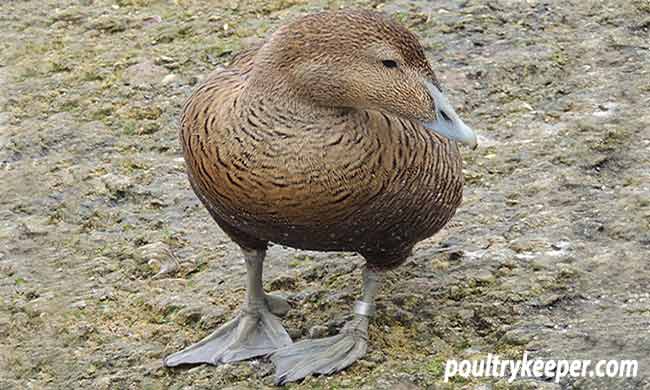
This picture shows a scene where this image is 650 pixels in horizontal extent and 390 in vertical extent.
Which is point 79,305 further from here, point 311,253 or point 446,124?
point 446,124

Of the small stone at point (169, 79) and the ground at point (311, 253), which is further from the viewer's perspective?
the small stone at point (169, 79)

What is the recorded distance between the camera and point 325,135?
12.2ft

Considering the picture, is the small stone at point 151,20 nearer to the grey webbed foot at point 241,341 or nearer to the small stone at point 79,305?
the small stone at point 79,305

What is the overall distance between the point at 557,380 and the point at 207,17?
347cm

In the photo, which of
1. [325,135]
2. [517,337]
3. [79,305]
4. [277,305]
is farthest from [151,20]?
[517,337]

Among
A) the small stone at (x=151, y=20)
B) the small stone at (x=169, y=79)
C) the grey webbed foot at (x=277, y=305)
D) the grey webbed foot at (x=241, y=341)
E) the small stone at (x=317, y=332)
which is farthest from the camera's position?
the small stone at (x=151, y=20)

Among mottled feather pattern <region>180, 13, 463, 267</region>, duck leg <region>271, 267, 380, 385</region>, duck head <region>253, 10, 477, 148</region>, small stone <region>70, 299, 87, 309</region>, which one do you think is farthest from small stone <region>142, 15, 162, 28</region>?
duck head <region>253, 10, 477, 148</region>

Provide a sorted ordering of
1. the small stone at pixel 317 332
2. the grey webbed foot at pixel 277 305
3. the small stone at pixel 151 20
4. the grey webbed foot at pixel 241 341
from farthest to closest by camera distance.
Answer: the small stone at pixel 151 20 → the grey webbed foot at pixel 277 305 → the small stone at pixel 317 332 → the grey webbed foot at pixel 241 341

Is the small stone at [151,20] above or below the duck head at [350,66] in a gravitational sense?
below

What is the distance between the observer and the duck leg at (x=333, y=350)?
161 inches

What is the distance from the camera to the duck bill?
3820 millimetres

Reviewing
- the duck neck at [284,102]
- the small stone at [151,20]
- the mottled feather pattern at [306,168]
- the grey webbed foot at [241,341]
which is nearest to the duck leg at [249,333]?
the grey webbed foot at [241,341]

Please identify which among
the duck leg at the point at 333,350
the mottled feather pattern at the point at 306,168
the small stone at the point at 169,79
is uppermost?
the mottled feather pattern at the point at 306,168

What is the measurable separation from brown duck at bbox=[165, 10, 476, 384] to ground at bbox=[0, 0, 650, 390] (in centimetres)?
57
